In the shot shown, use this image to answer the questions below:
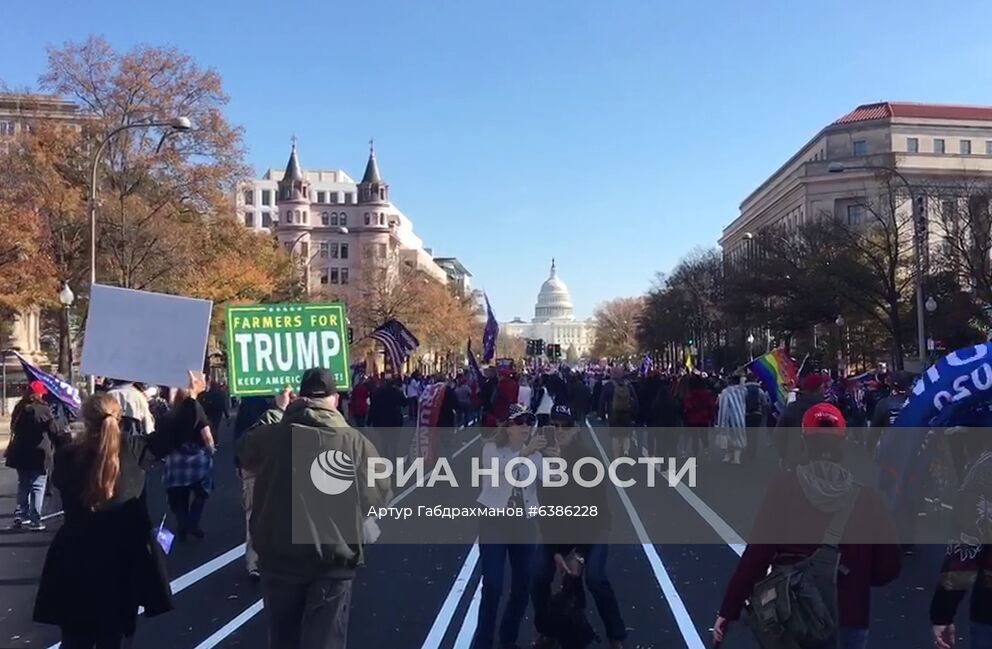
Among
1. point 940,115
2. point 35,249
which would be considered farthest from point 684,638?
point 940,115

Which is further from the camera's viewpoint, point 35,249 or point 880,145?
point 880,145

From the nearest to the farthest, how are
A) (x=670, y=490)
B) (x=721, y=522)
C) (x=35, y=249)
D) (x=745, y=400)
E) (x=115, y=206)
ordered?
(x=721, y=522) < (x=670, y=490) < (x=745, y=400) < (x=35, y=249) < (x=115, y=206)

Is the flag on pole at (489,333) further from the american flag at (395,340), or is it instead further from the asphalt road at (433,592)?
the asphalt road at (433,592)

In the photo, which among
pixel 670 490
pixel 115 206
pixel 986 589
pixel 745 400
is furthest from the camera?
pixel 115 206

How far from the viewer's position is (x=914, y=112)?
296ft

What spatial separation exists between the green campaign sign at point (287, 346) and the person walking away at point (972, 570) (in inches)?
187

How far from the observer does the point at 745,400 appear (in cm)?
1891

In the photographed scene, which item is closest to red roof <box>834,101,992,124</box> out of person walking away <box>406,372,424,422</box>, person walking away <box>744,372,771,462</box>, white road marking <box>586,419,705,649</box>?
person walking away <box>406,372,424,422</box>

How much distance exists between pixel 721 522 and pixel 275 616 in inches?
328

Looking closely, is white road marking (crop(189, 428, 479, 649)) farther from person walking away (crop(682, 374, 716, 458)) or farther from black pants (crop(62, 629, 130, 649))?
person walking away (crop(682, 374, 716, 458))

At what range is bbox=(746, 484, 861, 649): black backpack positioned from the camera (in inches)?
163

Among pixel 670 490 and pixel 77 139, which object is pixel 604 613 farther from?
pixel 77 139

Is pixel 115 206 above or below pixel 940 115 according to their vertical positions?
below

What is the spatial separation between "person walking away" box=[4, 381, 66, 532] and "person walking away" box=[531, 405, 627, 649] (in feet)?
23.4
